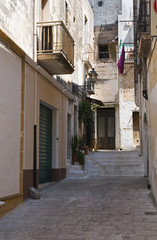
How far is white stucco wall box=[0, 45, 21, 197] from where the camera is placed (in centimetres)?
746

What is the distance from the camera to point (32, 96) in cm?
962

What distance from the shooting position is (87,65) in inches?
797

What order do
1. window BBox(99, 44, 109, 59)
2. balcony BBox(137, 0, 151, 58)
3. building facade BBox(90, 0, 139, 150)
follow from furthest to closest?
window BBox(99, 44, 109, 59) → building facade BBox(90, 0, 139, 150) → balcony BBox(137, 0, 151, 58)

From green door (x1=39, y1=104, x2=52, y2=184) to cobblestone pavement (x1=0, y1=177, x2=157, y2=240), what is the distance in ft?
3.83

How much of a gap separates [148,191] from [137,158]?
591 centimetres

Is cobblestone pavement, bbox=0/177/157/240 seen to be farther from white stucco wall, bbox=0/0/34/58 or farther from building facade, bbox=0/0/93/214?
white stucco wall, bbox=0/0/34/58

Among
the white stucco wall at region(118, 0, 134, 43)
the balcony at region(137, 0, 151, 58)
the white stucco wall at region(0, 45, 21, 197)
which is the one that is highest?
the white stucco wall at region(118, 0, 134, 43)

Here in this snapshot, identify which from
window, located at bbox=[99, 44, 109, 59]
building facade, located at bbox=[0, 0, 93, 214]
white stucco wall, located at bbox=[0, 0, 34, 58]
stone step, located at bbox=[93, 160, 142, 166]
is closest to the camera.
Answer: building facade, located at bbox=[0, 0, 93, 214]

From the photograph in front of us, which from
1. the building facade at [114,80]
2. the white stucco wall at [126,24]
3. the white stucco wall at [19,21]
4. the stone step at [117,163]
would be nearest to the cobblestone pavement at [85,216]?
the white stucco wall at [19,21]

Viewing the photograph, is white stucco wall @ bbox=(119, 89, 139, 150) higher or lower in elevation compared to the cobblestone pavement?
higher

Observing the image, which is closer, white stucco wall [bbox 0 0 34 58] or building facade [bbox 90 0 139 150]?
white stucco wall [bbox 0 0 34 58]

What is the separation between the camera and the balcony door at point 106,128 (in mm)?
23297

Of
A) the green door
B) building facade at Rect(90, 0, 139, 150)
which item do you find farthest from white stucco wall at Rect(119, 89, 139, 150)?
the green door

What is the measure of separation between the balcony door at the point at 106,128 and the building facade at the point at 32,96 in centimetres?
823
